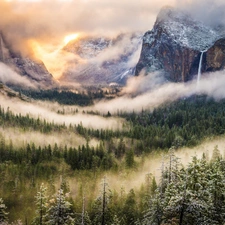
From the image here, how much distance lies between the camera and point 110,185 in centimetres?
12262

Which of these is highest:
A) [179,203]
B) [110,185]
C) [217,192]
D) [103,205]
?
[110,185]

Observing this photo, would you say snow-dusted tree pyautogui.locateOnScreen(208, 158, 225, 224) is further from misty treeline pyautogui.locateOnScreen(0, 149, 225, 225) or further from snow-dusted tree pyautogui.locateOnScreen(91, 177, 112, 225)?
snow-dusted tree pyautogui.locateOnScreen(91, 177, 112, 225)

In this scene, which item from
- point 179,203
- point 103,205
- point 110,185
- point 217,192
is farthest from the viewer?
point 110,185

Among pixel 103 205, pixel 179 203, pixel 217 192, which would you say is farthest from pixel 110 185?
pixel 179 203

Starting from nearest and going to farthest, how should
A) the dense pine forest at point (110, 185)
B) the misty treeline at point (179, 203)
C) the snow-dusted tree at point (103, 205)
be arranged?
the misty treeline at point (179, 203)
the dense pine forest at point (110, 185)
the snow-dusted tree at point (103, 205)

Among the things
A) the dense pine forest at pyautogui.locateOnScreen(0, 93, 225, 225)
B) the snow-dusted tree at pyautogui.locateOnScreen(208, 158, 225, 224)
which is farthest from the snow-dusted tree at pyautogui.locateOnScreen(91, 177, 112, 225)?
the snow-dusted tree at pyautogui.locateOnScreen(208, 158, 225, 224)

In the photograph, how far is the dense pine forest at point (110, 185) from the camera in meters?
39.5

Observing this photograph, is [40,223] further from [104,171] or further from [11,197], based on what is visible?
[104,171]

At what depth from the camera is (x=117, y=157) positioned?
178 metres

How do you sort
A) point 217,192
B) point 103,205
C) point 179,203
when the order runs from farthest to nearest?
point 103,205
point 217,192
point 179,203

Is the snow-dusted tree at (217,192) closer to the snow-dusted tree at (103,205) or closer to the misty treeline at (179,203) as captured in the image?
the misty treeline at (179,203)

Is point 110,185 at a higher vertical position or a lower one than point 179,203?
higher

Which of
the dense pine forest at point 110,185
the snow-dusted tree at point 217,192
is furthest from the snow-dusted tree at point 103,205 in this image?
the snow-dusted tree at point 217,192

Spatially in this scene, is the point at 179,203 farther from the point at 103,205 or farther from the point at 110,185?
the point at 110,185
